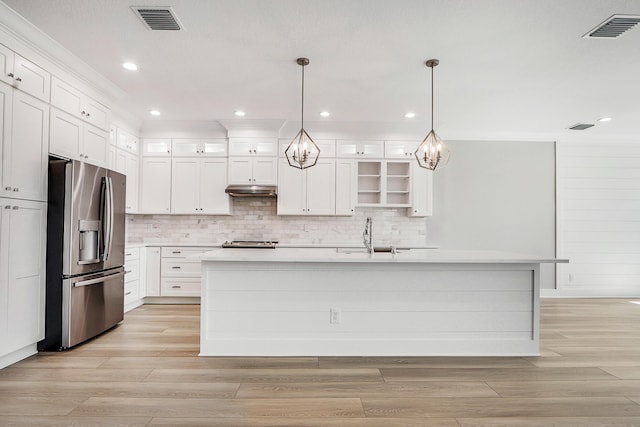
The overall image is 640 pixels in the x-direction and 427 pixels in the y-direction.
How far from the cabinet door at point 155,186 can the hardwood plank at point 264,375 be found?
3.29m

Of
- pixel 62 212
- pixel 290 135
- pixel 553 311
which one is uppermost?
pixel 290 135

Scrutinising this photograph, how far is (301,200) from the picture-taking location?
5.62 meters

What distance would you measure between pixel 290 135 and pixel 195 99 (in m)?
1.54

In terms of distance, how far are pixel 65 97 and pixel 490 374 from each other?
437 centimetres

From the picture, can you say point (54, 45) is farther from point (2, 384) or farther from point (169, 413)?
point (169, 413)

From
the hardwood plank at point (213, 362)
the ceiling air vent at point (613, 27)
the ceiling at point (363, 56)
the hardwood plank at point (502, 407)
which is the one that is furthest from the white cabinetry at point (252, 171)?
the ceiling air vent at point (613, 27)

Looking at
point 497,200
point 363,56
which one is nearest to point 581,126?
point 497,200

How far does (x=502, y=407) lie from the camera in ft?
7.39

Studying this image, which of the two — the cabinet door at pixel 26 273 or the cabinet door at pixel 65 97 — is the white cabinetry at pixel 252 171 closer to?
the cabinet door at pixel 65 97

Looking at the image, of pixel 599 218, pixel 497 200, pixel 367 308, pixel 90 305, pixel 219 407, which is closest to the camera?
pixel 219 407

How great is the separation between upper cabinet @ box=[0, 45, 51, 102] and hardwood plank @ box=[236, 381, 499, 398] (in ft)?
9.42

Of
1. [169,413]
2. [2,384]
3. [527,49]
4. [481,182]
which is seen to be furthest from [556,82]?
[2,384]

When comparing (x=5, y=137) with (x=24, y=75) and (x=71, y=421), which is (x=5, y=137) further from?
(x=71, y=421)

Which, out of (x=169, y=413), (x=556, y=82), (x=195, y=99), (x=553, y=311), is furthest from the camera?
(x=553, y=311)
